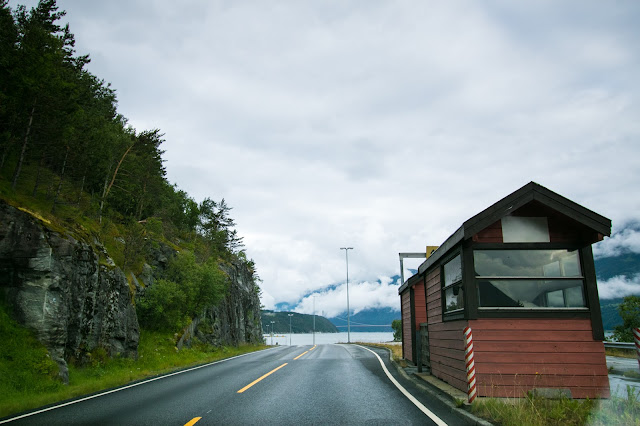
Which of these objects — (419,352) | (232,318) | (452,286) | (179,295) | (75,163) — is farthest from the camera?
(232,318)

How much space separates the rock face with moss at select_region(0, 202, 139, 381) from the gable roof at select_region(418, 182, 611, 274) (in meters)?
12.6

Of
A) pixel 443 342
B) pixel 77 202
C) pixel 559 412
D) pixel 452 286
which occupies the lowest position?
pixel 559 412

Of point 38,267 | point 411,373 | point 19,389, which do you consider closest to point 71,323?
point 38,267

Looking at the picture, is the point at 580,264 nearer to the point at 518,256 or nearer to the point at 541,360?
the point at 518,256

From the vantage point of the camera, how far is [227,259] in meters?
55.1

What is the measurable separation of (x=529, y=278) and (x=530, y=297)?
416 mm

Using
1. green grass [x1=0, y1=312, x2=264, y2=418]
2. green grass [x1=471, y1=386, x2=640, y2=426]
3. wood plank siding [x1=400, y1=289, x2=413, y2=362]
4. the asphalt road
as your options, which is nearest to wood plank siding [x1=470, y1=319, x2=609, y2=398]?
green grass [x1=471, y1=386, x2=640, y2=426]

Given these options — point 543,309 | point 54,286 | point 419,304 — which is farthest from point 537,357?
point 54,286

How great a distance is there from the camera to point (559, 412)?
20.5 feet

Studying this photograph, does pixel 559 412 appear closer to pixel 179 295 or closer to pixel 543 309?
pixel 543 309

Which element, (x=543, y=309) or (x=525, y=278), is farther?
(x=525, y=278)

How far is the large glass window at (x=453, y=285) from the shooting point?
393 inches

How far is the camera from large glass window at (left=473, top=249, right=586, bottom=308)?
30.8 ft

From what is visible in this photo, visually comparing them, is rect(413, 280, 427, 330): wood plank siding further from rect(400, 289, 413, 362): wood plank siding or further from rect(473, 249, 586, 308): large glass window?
rect(473, 249, 586, 308): large glass window
